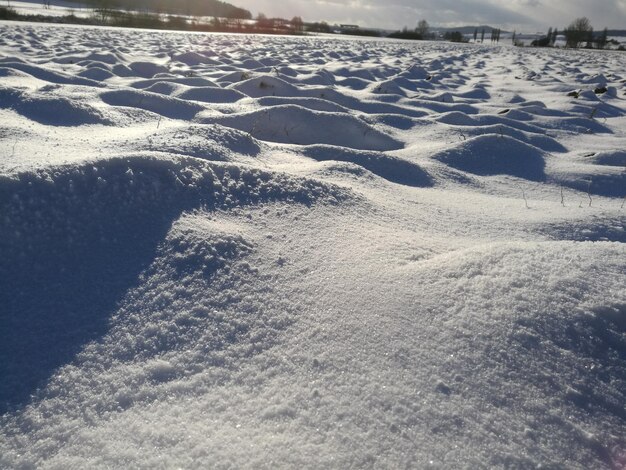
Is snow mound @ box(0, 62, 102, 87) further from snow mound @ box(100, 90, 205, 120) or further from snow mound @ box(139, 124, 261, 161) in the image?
snow mound @ box(139, 124, 261, 161)

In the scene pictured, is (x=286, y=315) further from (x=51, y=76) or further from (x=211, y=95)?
(x=51, y=76)

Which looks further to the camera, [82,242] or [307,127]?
[307,127]

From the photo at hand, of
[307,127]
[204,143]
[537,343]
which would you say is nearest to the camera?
[537,343]

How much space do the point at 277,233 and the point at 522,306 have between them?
0.64 meters

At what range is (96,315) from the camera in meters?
0.89

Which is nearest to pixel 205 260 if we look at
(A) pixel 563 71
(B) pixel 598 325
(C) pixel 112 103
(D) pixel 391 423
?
(D) pixel 391 423

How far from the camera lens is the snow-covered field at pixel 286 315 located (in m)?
0.69

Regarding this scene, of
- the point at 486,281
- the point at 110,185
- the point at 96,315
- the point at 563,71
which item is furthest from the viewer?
the point at 563,71

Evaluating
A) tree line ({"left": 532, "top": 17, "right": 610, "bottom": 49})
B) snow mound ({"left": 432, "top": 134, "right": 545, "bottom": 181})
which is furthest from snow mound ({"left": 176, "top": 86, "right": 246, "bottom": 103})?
tree line ({"left": 532, "top": 17, "right": 610, "bottom": 49})

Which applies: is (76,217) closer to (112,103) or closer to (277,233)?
(277,233)

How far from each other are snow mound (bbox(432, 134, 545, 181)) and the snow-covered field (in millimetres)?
362

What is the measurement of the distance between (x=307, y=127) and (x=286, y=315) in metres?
1.79

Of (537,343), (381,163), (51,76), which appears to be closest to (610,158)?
(381,163)

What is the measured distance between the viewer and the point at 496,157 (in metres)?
2.27
